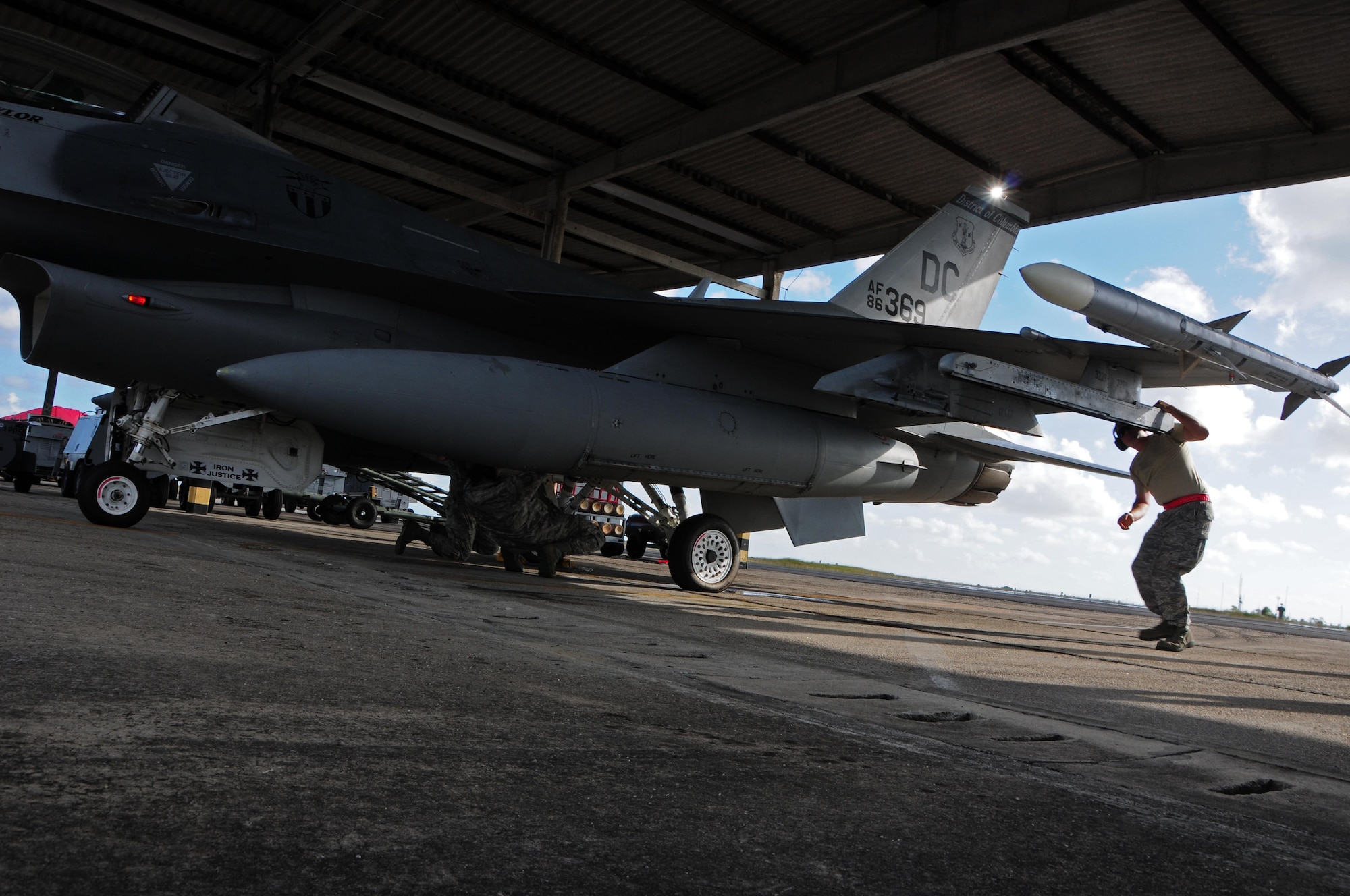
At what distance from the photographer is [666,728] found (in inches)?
75.6

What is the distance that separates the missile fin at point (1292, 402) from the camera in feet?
26.4

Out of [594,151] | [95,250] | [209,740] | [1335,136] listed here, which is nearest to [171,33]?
[594,151]

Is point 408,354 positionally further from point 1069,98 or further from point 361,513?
point 361,513

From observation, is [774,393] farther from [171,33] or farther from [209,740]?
[171,33]

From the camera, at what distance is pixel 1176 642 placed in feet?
20.6

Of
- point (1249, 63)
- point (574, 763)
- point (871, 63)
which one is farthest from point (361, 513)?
point (574, 763)

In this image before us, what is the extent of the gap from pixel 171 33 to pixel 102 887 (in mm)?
14213

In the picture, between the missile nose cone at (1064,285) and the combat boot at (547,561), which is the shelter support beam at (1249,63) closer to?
the missile nose cone at (1064,285)

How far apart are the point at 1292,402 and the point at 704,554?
5673 mm

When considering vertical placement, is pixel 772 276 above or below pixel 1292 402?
above

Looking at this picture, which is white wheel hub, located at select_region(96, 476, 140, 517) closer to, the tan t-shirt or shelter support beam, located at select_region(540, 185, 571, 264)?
the tan t-shirt

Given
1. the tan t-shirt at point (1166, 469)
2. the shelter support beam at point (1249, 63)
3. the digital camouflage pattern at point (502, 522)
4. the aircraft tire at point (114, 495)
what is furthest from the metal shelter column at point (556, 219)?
the tan t-shirt at point (1166, 469)

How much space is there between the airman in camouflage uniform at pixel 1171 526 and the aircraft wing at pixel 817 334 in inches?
47.1

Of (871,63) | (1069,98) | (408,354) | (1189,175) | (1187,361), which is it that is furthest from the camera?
(1189,175)
